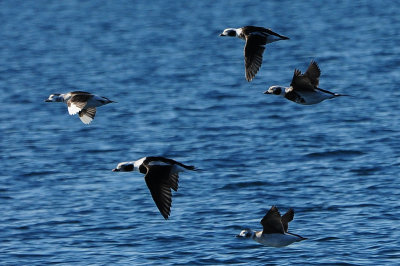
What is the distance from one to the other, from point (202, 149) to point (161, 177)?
48.6 feet

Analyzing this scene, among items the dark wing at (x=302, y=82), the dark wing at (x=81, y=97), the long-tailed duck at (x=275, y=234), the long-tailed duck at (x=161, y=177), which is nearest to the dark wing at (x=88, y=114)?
the dark wing at (x=81, y=97)

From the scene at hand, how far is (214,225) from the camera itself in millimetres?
21516

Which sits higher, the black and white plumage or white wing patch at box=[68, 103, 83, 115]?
the black and white plumage

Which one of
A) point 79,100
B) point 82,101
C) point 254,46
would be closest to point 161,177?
point 82,101

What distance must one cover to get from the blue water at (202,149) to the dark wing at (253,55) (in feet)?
12.4

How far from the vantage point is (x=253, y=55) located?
58.3 feet

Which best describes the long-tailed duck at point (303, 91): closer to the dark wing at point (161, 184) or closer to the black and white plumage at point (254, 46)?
the black and white plumage at point (254, 46)

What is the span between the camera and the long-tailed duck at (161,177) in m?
15.3

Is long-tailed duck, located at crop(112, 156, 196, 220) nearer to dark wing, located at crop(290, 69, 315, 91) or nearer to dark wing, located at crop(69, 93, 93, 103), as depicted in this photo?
dark wing, located at crop(69, 93, 93, 103)

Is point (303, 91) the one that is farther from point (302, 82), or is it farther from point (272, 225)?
point (272, 225)

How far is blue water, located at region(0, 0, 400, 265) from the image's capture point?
20578 mm

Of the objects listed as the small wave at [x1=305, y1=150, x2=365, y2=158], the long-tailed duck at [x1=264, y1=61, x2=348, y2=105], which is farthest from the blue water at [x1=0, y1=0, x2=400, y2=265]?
the long-tailed duck at [x1=264, y1=61, x2=348, y2=105]

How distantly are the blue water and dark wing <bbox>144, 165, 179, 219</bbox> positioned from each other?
143 inches

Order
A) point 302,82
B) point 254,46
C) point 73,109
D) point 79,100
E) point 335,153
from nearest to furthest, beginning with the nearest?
point 302,82 < point 73,109 < point 79,100 < point 254,46 < point 335,153
